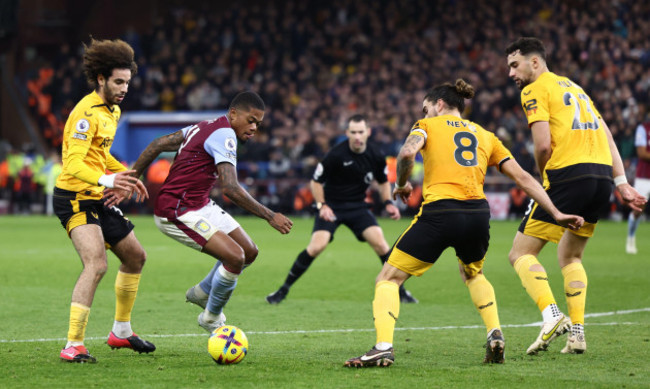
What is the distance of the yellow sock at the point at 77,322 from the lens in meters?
6.80

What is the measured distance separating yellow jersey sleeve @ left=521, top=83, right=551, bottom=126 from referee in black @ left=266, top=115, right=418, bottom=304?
→ 375 centimetres

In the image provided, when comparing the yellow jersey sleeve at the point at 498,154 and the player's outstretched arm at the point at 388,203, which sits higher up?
the yellow jersey sleeve at the point at 498,154

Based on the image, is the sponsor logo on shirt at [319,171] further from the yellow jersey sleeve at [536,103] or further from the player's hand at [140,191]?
the player's hand at [140,191]

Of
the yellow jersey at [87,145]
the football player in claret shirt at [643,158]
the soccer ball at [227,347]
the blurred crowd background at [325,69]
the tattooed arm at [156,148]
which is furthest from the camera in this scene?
the blurred crowd background at [325,69]

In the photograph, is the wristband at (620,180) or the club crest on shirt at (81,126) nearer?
the club crest on shirt at (81,126)

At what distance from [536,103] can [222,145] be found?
249cm

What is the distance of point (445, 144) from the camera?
669 cm

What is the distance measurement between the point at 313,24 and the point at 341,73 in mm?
3168

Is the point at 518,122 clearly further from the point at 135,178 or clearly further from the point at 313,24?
the point at 135,178

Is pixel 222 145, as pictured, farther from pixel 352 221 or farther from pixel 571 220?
pixel 352 221

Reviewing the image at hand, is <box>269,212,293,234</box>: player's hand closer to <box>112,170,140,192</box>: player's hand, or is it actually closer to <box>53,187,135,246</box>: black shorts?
<box>112,170,140,192</box>: player's hand

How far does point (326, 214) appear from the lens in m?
11.1

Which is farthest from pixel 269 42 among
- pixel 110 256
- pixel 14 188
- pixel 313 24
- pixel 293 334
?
pixel 293 334

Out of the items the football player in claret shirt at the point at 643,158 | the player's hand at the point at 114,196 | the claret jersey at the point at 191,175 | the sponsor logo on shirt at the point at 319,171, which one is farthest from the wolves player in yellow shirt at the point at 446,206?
the football player in claret shirt at the point at 643,158
